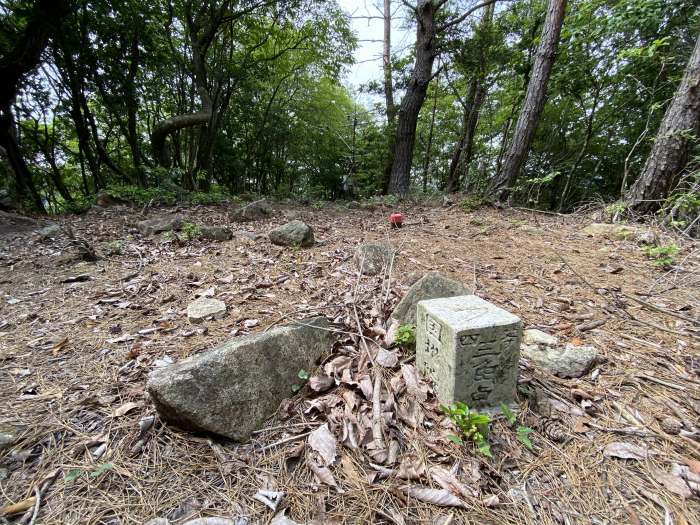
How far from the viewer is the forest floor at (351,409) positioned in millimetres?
1179

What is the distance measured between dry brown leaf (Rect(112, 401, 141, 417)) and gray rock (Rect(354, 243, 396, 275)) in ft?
6.17

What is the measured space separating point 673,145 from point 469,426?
4.90 meters

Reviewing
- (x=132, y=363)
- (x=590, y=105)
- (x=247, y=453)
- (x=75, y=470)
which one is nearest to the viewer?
(x=75, y=470)

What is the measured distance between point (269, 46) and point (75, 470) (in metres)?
11.5

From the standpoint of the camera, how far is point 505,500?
118cm

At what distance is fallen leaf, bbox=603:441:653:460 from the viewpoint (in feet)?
4.24

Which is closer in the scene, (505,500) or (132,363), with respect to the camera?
(505,500)

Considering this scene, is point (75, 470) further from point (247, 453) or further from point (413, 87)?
point (413, 87)

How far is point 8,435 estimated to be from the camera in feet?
4.56

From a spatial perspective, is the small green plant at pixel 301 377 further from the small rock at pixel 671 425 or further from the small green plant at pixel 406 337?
the small rock at pixel 671 425

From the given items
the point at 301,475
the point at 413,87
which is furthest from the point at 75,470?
the point at 413,87

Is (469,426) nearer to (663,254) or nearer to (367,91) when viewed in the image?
(663,254)

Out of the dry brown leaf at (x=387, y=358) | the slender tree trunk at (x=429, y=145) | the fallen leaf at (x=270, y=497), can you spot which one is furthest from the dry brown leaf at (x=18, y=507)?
the slender tree trunk at (x=429, y=145)

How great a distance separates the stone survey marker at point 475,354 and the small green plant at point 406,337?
0.96ft
